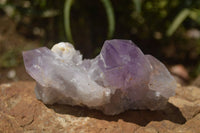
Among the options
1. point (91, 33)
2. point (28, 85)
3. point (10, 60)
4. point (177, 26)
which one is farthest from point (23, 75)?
point (177, 26)

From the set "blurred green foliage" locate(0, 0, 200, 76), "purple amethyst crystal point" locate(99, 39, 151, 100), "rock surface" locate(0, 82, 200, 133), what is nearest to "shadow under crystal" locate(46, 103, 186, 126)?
"rock surface" locate(0, 82, 200, 133)

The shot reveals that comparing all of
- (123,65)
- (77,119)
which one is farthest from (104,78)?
(77,119)

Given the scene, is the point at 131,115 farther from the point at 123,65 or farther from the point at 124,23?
the point at 124,23

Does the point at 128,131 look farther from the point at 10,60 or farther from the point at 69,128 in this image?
the point at 10,60

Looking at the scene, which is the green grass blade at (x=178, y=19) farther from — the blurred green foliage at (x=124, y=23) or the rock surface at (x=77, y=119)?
the rock surface at (x=77, y=119)

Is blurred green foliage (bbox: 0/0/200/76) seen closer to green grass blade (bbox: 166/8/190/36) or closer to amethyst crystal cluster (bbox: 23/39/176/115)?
green grass blade (bbox: 166/8/190/36)
